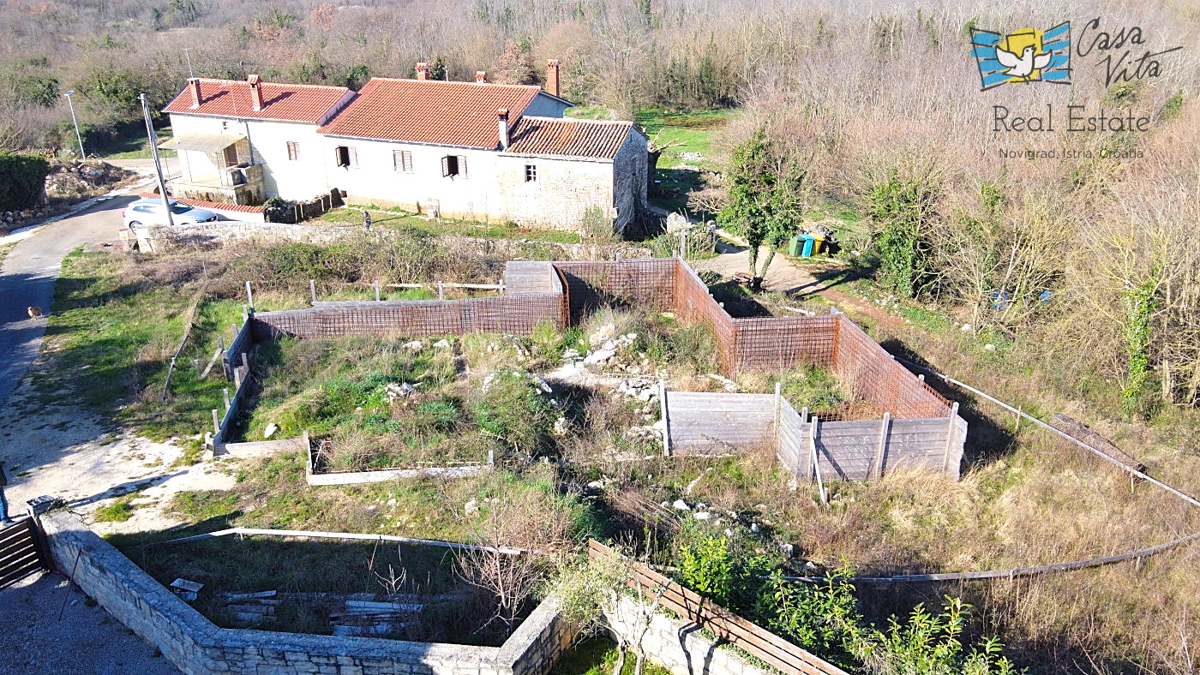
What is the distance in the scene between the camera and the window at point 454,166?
98.3 feet

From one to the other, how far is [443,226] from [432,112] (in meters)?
4.96

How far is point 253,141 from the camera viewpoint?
33.3m

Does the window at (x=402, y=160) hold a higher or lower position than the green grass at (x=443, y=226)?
higher

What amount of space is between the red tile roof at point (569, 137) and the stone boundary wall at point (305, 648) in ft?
66.5

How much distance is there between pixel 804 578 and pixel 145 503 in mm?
10952

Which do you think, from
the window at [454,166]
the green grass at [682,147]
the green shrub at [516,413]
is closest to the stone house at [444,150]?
the window at [454,166]

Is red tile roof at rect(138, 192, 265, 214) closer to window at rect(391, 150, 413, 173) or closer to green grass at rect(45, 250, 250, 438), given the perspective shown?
green grass at rect(45, 250, 250, 438)

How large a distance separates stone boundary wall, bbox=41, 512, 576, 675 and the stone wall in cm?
74

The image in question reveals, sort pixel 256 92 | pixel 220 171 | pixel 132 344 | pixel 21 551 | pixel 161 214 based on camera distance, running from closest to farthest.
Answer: pixel 21 551, pixel 132 344, pixel 161 214, pixel 220 171, pixel 256 92

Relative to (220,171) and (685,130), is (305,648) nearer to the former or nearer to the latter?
(220,171)

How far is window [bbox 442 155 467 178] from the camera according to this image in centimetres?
2995

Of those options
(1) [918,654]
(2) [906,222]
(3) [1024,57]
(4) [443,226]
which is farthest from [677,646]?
(3) [1024,57]

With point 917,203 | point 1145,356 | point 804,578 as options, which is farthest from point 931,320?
point 804,578

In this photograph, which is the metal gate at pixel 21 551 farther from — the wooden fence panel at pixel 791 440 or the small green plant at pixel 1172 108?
the small green plant at pixel 1172 108
